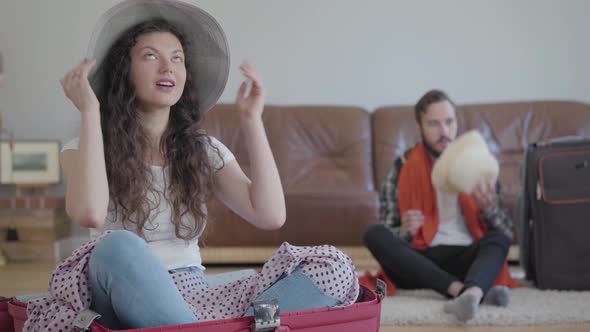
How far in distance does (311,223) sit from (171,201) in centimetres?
203

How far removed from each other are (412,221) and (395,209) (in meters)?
0.17

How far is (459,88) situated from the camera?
439 centimetres

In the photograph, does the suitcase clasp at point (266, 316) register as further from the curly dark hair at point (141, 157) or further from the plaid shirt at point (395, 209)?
the plaid shirt at point (395, 209)

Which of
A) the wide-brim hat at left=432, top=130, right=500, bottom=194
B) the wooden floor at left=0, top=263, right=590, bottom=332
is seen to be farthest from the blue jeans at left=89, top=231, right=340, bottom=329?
the wide-brim hat at left=432, top=130, right=500, bottom=194

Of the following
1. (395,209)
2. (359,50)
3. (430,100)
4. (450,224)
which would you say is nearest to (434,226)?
(450,224)

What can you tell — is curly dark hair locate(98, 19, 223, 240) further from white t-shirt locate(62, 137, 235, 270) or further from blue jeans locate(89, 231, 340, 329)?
blue jeans locate(89, 231, 340, 329)

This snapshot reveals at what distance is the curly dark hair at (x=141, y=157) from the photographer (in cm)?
159

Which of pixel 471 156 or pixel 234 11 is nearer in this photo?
pixel 471 156

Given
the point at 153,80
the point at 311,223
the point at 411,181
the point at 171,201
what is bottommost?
the point at 311,223

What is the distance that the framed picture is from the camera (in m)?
4.22

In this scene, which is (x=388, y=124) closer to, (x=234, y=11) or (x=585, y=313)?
(x=234, y=11)

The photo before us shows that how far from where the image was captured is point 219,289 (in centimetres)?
155

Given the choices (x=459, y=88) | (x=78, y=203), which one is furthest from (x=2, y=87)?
(x=78, y=203)

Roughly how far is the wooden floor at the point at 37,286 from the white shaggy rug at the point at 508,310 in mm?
54
